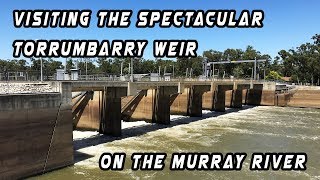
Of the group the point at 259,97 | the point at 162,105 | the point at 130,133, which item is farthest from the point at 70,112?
the point at 259,97

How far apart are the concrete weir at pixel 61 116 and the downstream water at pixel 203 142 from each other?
1520 mm

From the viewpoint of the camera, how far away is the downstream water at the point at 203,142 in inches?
1017

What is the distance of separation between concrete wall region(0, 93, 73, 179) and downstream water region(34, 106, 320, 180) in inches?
43.1

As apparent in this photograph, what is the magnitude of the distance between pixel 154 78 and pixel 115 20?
19.4 meters

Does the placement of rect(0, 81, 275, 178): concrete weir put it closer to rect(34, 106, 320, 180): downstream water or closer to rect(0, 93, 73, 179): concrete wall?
rect(0, 93, 73, 179): concrete wall

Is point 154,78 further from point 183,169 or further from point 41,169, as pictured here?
point 41,169

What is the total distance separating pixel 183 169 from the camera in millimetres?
26484

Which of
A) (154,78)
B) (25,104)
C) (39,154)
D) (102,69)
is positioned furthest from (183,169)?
(102,69)

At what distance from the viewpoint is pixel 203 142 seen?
37844 millimetres

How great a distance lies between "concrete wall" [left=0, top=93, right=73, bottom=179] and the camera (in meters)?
22.0

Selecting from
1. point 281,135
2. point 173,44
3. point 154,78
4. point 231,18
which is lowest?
point 281,135

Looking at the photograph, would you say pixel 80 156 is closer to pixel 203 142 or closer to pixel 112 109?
pixel 112 109

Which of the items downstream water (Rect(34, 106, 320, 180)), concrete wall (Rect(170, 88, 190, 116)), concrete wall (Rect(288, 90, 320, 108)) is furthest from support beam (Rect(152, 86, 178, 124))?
concrete wall (Rect(288, 90, 320, 108))

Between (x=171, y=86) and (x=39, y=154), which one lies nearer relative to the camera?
(x=39, y=154)
